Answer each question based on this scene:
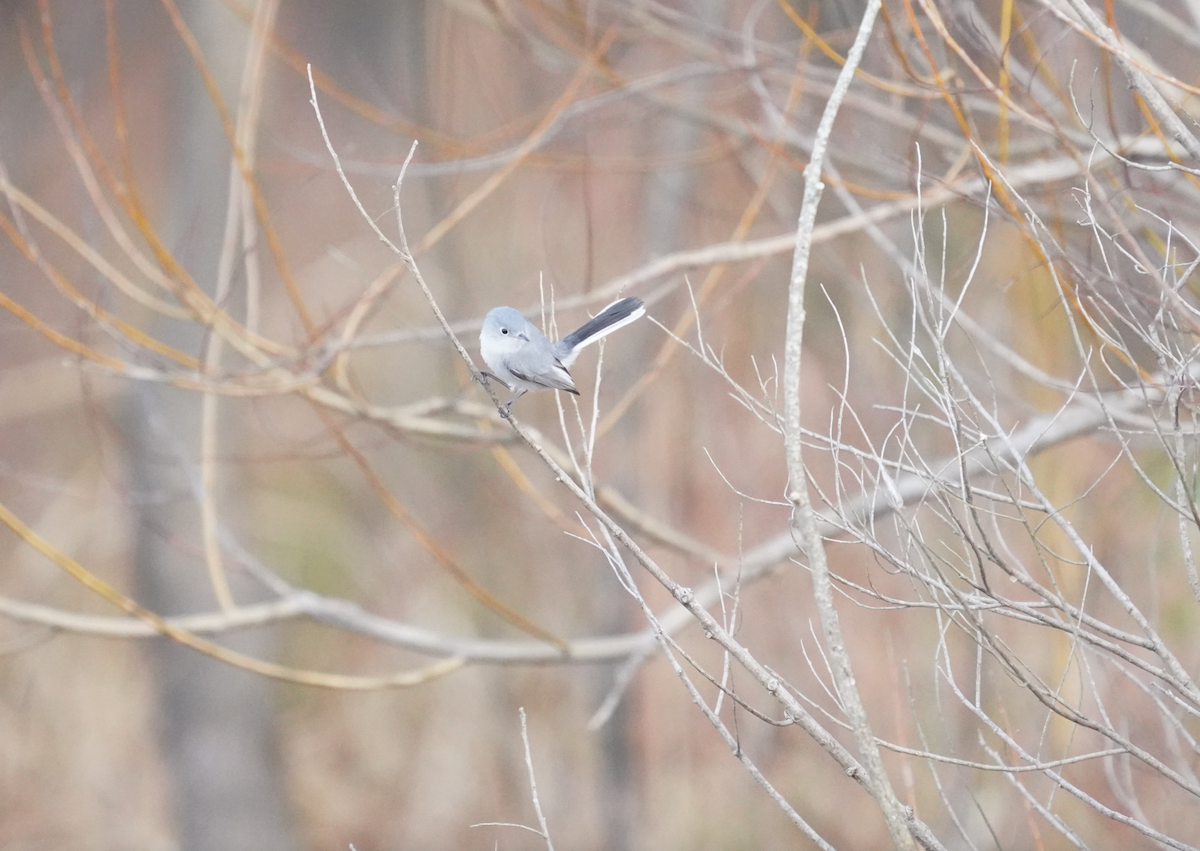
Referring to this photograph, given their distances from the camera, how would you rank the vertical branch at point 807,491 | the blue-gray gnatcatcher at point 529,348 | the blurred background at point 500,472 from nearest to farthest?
the vertical branch at point 807,491
the blue-gray gnatcatcher at point 529,348
the blurred background at point 500,472

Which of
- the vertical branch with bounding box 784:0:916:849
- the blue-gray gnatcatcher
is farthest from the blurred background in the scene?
the vertical branch with bounding box 784:0:916:849

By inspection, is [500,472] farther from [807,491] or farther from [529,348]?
[807,491]

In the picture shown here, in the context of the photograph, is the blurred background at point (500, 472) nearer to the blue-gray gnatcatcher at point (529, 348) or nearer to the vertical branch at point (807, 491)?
the blue-gray gnatcatcher at point (529, 348)

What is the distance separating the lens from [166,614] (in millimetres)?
5848

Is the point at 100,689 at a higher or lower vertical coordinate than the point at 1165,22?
higher

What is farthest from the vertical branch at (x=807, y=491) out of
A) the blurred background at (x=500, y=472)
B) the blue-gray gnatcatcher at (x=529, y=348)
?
the blurred background at (x=500, y=472)

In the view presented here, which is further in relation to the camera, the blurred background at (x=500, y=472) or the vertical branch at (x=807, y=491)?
the blurred background at (x=500, y=472)

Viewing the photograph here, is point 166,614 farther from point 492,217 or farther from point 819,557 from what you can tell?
point 819,557

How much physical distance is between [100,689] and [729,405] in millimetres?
5621

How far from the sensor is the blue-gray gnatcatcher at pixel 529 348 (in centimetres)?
233

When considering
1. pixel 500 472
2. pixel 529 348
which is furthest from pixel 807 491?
pixel 500 472

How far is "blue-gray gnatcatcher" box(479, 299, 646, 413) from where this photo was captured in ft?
7.66

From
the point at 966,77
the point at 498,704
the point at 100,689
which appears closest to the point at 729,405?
the point at 498,704

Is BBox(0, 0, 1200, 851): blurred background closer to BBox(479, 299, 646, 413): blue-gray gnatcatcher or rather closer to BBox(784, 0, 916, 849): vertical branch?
BBox(479, 299, 646, 413): blue-gray gnatcatcher
